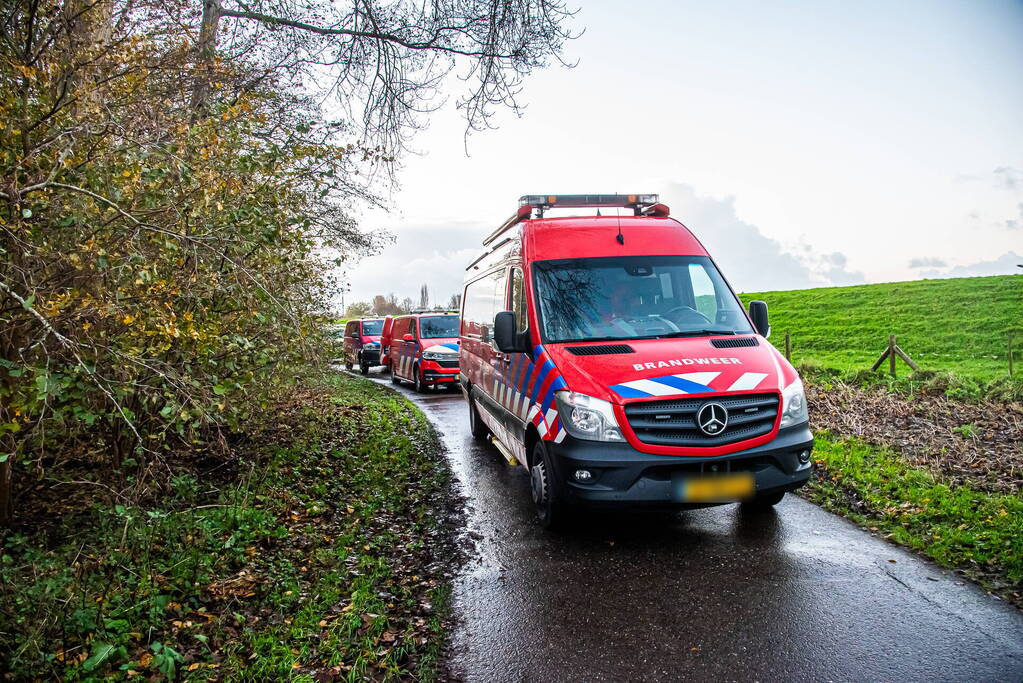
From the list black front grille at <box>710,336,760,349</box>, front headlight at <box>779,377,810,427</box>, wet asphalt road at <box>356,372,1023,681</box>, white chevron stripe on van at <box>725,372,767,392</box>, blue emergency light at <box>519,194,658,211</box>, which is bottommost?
wet asphalt road at <box>356,372,1023,681</box>

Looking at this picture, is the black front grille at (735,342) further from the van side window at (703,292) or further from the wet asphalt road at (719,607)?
the wet asphalt road at (719,607)

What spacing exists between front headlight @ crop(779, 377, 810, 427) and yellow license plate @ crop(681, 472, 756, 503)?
1.71 ft

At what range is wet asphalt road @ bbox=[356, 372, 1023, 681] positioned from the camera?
3303mm

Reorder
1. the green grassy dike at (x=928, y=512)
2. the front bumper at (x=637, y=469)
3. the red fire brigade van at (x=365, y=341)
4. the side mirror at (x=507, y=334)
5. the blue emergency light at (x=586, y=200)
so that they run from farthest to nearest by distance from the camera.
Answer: the red fire brigade van at (x=365, y=341), the blue emergency light at (x=586, y=200), the side mirror at (x=507, y=334), the front bumper at (x=637, y=469), the green grassy dike at (x=928, y=512)

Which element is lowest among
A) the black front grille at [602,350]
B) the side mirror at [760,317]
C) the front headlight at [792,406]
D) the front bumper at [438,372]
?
the front bumper at [438,372]

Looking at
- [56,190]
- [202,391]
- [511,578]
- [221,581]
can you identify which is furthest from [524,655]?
[56,190]

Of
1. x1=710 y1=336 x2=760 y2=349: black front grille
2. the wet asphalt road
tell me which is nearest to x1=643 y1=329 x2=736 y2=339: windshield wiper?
x1=710 y1=336 x2=760 y2=349: black front grille

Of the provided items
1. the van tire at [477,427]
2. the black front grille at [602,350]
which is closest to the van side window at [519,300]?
the black front grille at [602,350]

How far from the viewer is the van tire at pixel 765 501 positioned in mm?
4842

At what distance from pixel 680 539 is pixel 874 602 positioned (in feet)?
4.72

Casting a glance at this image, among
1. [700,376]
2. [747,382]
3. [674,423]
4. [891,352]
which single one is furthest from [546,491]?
[891,352]

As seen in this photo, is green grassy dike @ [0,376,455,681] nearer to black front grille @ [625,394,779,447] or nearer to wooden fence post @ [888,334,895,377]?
black front grille @ [625,394,779,447]

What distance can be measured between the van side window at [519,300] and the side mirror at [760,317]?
199cm

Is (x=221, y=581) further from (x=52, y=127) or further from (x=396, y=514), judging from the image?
(x=52, y=127)
